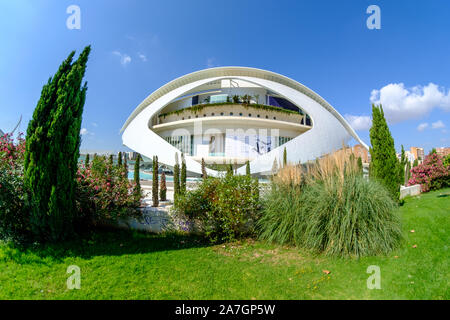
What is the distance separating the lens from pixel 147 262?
3.34 m

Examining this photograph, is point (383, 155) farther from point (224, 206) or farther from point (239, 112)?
point (239, 112)

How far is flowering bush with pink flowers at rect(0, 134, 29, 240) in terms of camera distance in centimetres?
367

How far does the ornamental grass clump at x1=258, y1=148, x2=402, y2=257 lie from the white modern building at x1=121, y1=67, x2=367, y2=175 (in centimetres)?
1218

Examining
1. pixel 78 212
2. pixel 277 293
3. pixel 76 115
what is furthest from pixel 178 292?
pixel 76 115

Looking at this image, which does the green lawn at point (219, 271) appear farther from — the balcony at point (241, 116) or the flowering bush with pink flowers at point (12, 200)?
the balcony at point (241, 116)

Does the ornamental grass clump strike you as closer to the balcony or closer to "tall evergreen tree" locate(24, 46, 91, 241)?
"tall evergreen tree" locate(24, 46, 91, 241)

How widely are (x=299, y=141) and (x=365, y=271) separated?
15.6 m

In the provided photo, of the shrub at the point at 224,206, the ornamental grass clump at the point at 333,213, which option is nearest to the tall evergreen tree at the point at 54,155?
the shrub at the point at 224,206

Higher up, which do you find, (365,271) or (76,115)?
(76,115)

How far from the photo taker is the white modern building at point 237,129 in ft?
58.0

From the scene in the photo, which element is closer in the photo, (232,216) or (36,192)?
(36,192)

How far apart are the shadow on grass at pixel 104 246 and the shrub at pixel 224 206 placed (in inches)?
18.4
